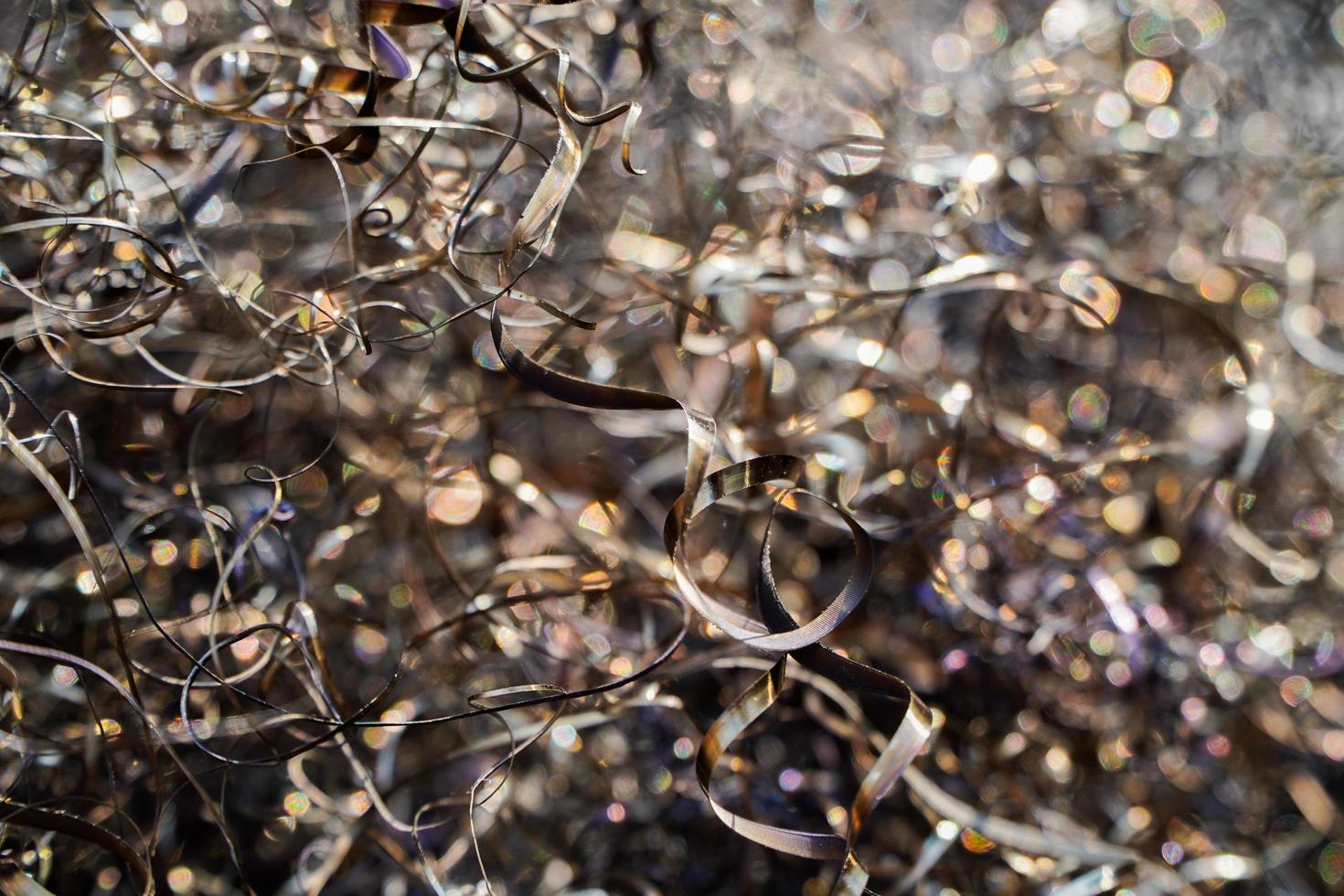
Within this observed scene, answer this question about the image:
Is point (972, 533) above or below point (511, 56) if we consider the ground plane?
below

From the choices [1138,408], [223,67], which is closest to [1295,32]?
[1138,408]

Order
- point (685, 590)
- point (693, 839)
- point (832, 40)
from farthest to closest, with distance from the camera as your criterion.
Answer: point (832, 40), point (693, 839), point (685, 590)

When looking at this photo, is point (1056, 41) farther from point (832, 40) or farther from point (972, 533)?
point (972, 533)

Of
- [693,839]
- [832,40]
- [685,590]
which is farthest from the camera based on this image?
[832,40]

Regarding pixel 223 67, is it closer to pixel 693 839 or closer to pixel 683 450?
pixel 683 450

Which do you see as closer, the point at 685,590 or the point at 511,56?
the point at 685,590

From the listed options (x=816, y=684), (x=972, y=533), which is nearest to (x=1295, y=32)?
(x=972, y=533)
